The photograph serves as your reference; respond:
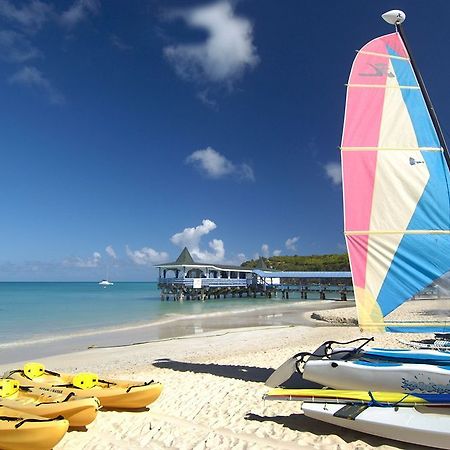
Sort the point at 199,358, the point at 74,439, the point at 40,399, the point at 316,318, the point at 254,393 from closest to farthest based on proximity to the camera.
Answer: the point at 74,439 → the point at 40,399 → the point at 254,393 → the point at 199,358 → the point at 316,318

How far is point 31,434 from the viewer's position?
4434 mm

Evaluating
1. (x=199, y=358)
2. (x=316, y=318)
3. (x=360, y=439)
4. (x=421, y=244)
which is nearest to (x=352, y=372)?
(x=360, y=439)

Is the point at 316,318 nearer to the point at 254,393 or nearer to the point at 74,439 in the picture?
the point at 254,393

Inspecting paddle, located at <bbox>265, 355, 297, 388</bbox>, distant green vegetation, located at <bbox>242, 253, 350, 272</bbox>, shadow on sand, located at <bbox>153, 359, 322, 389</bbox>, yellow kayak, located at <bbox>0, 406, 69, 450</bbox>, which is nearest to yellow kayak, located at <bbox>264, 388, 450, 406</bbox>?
paddle, located at <bbox>265, 355, 297, 388</bbox>

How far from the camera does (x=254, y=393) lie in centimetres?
693

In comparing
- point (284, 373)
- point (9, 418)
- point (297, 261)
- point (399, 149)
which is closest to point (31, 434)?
point (9, 418)

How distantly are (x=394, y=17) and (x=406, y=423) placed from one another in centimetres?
618

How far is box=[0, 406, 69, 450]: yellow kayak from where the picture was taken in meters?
4.44

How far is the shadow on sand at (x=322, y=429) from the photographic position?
4543 millimetres

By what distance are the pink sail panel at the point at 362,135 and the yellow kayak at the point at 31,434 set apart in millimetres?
4605

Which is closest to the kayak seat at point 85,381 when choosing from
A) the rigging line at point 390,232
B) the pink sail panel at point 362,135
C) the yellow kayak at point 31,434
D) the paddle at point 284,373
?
the yellow kayak at point 31,434

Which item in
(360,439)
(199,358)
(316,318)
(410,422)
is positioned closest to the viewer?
(410,422)

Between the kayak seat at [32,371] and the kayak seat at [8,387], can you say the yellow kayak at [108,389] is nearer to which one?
the kayak seat at [32,371]

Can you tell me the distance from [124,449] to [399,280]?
444 cm
